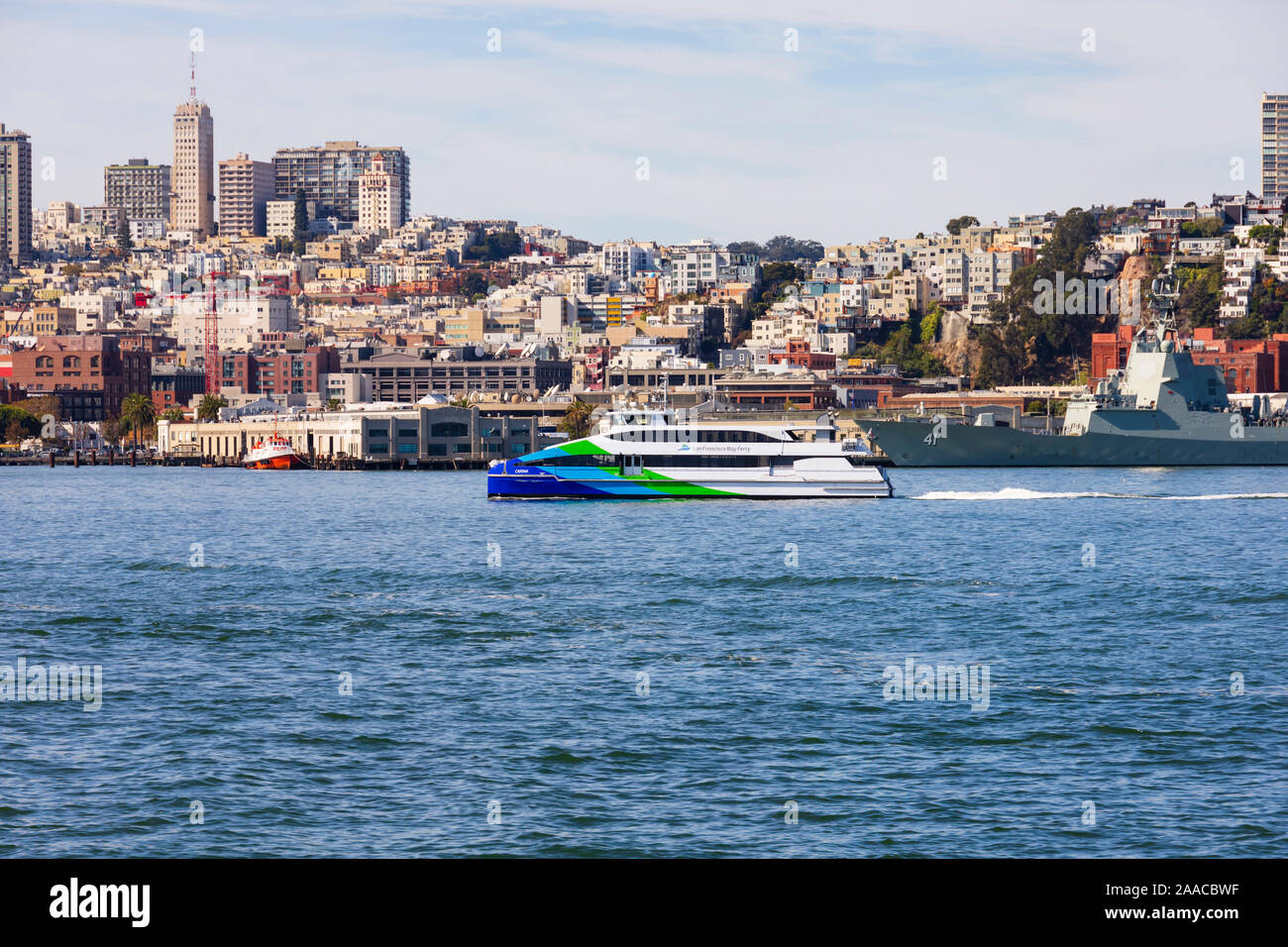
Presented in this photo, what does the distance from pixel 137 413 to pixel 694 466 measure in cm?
9912

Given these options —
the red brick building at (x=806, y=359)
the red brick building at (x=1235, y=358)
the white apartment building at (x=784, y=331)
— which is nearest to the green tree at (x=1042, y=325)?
the red brick building at (x=1235, y=358)

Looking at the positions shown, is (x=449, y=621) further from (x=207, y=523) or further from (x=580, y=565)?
(x=207, y=523)

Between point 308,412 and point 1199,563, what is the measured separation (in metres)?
103

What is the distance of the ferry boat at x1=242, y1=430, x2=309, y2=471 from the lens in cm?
11506

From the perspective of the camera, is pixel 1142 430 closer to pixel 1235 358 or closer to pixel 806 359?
pixel 1235 358

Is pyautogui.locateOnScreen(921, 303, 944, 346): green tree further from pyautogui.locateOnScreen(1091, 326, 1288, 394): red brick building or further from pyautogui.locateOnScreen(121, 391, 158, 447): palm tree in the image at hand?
pyautogui.locateOnScreen(121, 391, 158, 447): palm tree

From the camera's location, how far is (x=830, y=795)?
44.3 feet

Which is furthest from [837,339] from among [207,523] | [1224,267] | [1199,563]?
[1199,563]

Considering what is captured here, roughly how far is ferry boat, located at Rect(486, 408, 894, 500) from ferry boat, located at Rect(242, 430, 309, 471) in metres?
62.6

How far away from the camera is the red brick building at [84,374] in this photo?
158 m

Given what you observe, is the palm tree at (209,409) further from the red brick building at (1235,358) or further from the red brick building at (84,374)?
the red brick building at (1235,358)

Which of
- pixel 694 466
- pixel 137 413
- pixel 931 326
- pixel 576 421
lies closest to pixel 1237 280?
pixel 931 326
